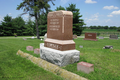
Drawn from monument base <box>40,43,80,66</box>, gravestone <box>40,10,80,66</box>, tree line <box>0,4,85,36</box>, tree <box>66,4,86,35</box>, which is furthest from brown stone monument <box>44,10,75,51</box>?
tree <box>66,4,86,35</box>

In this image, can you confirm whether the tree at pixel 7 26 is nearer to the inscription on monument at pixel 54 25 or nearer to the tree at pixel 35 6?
the tree at pixel 35 6

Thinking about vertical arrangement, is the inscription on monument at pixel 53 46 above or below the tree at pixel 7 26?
below

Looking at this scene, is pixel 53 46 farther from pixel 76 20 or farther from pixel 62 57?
pixel 76 20

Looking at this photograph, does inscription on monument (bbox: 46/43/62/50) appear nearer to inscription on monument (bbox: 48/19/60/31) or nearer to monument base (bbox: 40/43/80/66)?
monument base (bbox: 40/43/80/66)

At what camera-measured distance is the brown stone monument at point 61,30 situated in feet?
18.1

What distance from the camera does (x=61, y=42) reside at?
5629 millimetres

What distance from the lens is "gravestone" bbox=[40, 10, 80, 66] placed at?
534 centimetres

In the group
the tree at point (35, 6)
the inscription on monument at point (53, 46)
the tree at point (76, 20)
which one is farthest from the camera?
the tree at point (76, 20)

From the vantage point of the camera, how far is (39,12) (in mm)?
23203

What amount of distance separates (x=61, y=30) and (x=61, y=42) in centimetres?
60

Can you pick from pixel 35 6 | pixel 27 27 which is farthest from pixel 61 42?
pixel 27 27

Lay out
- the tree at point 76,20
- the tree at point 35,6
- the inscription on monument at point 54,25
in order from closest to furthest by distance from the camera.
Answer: the inscription on monument at point 54,25 < the tree at point 35,6 < the tree at point 76,20

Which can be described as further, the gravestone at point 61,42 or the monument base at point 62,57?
the gravestone at point 61,42

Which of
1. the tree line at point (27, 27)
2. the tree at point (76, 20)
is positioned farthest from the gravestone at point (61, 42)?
the tree at point (76, 20)
